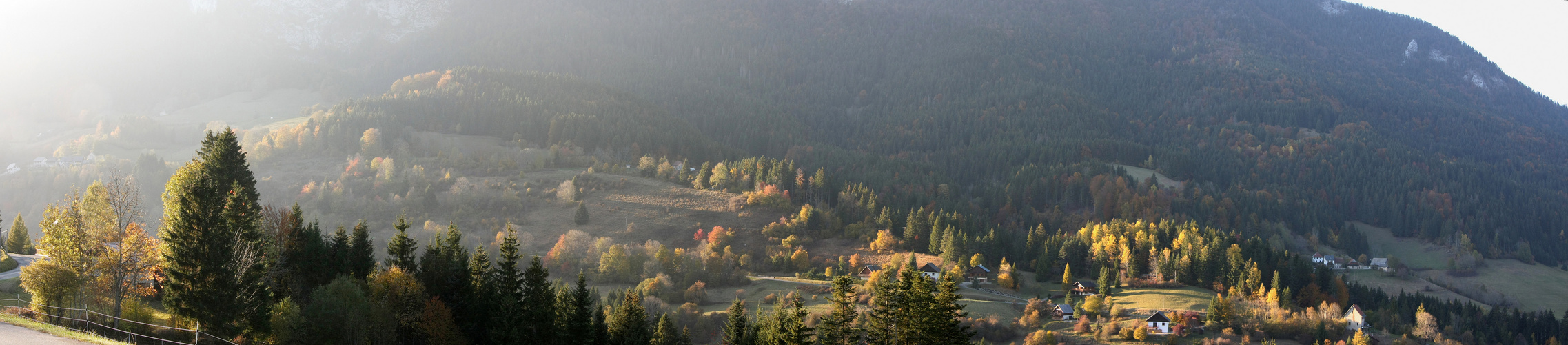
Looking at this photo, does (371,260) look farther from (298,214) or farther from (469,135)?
(469,135)

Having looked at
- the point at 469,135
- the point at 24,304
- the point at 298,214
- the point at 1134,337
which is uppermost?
the point at 469,135

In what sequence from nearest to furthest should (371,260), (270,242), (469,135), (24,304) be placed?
(24,304), (270,242), (371,260), (469,135)

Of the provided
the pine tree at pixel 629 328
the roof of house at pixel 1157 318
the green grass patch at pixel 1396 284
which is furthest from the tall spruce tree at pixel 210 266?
the green grass patch at pixel 1396 284

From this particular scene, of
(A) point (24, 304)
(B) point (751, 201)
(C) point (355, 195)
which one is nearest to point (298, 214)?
(A) point (24, 304)

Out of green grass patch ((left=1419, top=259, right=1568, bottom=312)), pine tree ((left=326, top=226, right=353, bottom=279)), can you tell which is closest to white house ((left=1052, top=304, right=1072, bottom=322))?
pine tree ((left=326, top=226, right=353, bottom=279))

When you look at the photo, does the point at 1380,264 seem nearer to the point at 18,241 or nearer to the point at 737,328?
the point at 737,328

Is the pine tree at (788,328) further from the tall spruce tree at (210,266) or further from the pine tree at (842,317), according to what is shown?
the tall spruce tree at (210,266)
